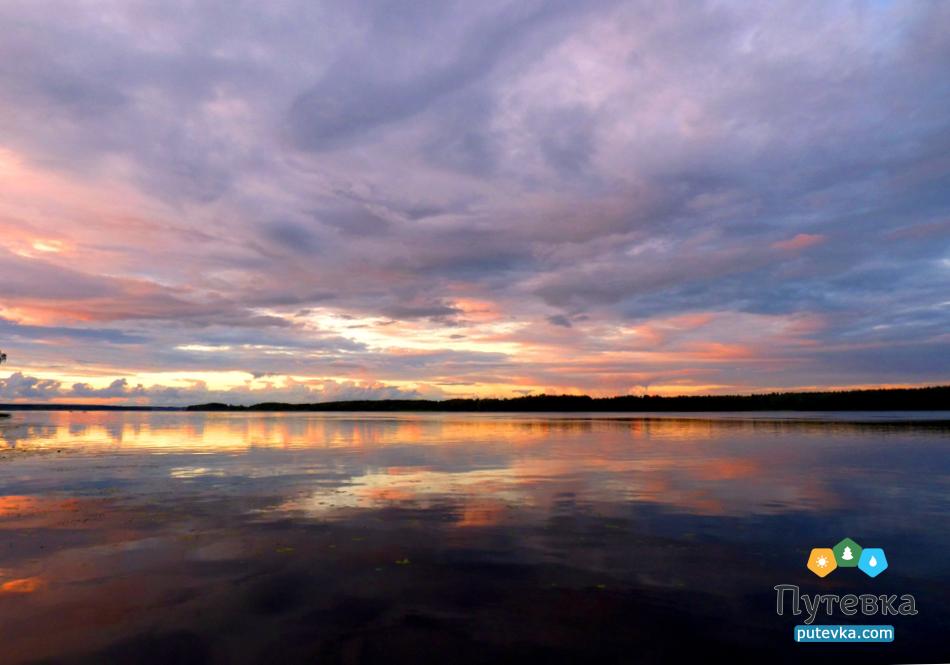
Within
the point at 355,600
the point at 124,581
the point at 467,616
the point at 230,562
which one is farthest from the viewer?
the point at 230,562

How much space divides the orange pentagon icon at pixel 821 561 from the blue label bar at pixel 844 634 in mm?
3358

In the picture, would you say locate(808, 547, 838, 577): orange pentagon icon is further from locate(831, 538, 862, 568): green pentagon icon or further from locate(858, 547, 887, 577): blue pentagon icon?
locate(858, 547, 887, 577): blue pentagon icon

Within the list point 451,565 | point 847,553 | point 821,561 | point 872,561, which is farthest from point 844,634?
point 451,565

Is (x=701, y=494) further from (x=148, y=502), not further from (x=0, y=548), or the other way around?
(x=0, y=548)

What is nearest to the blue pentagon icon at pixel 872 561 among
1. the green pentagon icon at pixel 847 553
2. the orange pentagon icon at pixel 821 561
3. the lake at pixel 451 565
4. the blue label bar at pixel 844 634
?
the green pentagon icon at pixel 847 553

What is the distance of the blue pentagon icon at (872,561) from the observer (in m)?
15.0

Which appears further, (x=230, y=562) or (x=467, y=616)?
(x=230, y=562)

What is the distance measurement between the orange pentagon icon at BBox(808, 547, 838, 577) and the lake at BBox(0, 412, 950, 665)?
0.35m

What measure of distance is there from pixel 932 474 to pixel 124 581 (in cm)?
3893

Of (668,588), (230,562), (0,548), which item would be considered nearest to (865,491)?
(668,588)

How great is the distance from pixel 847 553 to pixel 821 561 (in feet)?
4.68

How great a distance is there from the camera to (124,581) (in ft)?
45.2

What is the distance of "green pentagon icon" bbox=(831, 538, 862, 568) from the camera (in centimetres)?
1585

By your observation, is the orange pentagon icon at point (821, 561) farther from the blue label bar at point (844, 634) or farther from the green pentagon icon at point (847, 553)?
the blue label bar at point (844, 634)
